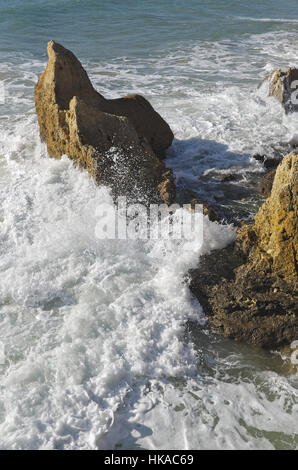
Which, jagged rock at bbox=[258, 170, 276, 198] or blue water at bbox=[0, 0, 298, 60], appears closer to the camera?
jagged rock at bbox=[258, 170, 276, 198]

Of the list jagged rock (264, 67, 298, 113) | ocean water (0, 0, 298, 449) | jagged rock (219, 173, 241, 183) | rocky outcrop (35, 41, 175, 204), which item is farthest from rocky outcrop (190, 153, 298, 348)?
jagged rock (264, 67, 298, 113)

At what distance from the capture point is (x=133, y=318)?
177 inches

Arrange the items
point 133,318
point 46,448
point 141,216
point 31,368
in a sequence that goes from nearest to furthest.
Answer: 1. point 46,448
2. point 31,368
3. point 133,318
4. point 141,216

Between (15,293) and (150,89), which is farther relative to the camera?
(150,89)

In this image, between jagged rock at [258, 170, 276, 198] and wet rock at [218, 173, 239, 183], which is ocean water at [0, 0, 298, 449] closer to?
wet rock at [218, 173, 239, 183]

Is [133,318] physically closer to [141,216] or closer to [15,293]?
[15,293]

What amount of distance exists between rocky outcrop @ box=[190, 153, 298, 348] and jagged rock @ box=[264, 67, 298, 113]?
608cm

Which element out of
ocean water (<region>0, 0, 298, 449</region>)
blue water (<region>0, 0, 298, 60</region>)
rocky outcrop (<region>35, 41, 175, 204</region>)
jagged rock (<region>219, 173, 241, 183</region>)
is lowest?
ocean water (<region>0, 0, 298, 449</region>)

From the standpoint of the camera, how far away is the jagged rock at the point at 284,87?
31.8 feet

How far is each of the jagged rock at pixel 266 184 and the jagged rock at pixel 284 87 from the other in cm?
352

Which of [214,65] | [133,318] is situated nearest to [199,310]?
[133,318]

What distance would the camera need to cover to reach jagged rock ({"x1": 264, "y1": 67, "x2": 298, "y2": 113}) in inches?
381

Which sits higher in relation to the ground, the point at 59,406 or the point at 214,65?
the point at 214,65

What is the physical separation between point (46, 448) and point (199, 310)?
6.57ft
